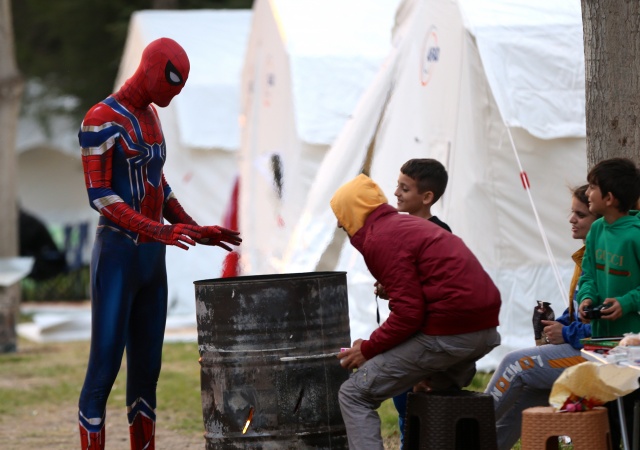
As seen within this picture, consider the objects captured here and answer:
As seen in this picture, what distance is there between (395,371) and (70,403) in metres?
5.19

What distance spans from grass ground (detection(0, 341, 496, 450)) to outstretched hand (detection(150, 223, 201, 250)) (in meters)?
1.94


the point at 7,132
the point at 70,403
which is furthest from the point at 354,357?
the point at 7,132

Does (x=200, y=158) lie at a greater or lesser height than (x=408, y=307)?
greater

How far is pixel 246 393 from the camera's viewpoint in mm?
4883

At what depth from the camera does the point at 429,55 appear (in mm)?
8875

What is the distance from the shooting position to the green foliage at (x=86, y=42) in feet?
75.3

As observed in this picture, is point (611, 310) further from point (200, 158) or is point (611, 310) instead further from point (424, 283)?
point (200, 158)

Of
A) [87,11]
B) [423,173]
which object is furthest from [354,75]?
[87,11]

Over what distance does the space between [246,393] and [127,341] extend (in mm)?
729

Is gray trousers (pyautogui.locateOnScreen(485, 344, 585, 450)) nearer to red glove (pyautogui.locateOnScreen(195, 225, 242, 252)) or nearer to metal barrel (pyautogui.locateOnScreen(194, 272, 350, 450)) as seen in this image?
metal barrel (pyautogui.locateOnScreen(194, 272, 350, 450))

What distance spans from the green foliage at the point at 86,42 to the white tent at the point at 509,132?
47.8ft

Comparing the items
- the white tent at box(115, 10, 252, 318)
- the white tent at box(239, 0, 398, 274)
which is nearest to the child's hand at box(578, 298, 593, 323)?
the white tent at box(239, 0, 398, 274)

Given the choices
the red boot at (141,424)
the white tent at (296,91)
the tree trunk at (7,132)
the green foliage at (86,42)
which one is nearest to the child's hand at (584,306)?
the red boot at (141,424)

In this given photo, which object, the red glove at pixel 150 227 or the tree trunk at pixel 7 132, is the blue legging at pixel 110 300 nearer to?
the red glove at pixel 150 227
